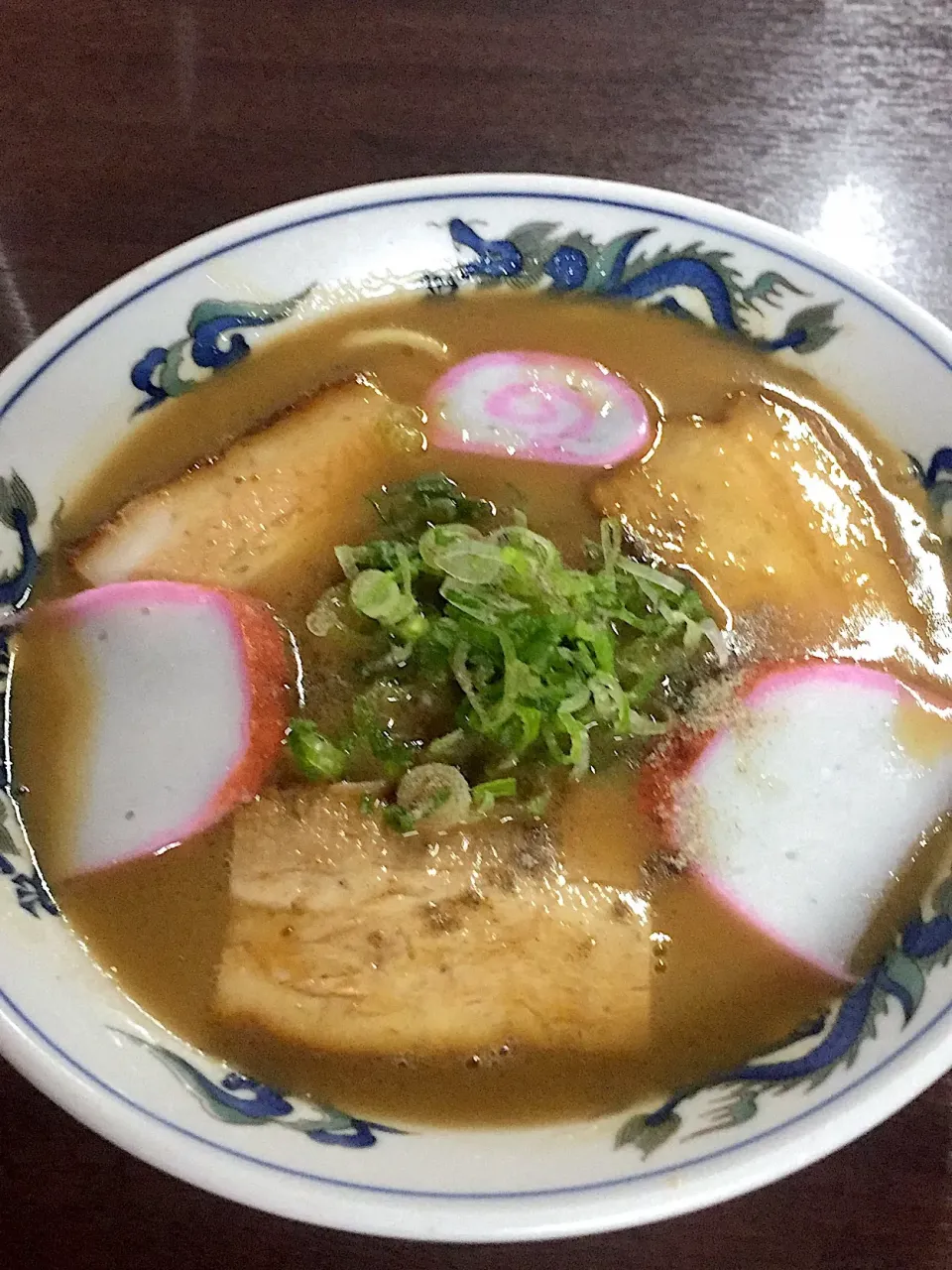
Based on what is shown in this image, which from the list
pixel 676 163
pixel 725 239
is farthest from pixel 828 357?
pixel 676 163

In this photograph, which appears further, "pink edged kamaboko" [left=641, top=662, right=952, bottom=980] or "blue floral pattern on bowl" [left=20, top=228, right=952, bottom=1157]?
"pink edged kamaboko" [left=641, top=662, right=952, bottom=980]

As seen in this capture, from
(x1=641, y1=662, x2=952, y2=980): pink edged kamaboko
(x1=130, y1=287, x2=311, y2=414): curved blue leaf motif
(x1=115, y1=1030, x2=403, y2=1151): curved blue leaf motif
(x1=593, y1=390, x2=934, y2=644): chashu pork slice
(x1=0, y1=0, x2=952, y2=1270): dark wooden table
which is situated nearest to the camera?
(x1=115, y1=1030, x2=403, y2=1151): curved blue leaf motif

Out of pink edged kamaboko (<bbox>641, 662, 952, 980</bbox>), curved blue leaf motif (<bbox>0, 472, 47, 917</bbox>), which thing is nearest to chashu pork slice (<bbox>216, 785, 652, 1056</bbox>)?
pink edged kamaboko (<bbox>641, 662, 952, 980</bbox>)

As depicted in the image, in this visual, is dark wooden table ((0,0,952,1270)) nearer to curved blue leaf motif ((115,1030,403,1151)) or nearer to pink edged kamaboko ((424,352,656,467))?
pink edged kamaboko ((424,352,656,467))

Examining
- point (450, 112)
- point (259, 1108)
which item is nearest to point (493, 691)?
point (259, 1108)

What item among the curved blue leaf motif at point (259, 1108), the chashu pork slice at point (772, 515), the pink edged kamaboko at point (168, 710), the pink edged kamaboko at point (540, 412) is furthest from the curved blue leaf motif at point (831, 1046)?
the pink edged kamaboko at point (540, 412)

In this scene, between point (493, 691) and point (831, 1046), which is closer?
point (831, 1046)

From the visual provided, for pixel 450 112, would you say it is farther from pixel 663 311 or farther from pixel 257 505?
pixel 257 505

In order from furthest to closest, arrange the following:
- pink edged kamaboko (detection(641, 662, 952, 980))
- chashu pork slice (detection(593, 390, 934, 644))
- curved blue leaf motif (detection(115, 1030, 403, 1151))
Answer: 1. chashu pork slice (detection(593, 390, 934, 644))
2. pink edged kamaboko (detection(641, 662, 952, 980))
3. curved blue leaf motif (detection(115, 1030, 403, 1151))
